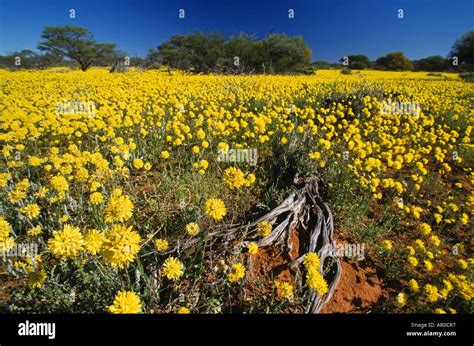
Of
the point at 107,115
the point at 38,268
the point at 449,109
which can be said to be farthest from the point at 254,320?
the point at 449,109

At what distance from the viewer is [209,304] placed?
175 centimetres

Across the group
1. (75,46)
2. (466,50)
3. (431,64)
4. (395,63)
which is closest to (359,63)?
(395,63)

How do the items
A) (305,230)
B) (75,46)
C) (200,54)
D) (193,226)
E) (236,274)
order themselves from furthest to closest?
(75,46), (200,54), (305,230), (193,226), (236,274)

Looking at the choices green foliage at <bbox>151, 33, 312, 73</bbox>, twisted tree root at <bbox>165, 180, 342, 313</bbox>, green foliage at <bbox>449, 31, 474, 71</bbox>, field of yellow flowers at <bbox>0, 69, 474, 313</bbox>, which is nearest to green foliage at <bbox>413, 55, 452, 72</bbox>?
green foliage at <bbox>449, 31, 474, 71</bbox>

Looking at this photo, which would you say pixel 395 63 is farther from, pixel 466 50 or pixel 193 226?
pixel 193 226

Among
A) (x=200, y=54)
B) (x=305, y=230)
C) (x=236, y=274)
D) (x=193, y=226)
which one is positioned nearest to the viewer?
(x=236, y=274)

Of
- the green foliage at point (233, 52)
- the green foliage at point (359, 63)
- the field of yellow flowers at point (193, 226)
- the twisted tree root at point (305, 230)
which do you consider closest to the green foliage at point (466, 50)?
the green foliage at point (359, 63)

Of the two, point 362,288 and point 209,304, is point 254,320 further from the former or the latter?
point 362,288

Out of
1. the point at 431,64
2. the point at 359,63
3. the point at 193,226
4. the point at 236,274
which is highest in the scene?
the point at 359,63

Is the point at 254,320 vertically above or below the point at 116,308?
below

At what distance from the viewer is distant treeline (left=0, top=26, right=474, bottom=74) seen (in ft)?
58.6

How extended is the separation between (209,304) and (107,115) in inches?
168

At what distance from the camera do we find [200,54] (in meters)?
17.9

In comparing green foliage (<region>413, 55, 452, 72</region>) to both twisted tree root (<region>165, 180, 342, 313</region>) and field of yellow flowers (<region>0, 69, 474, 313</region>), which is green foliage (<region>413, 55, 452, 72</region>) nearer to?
field of yellow flowers (<region>0, 69, 474, 313</region>)
